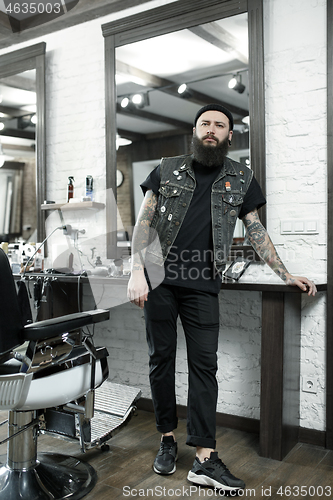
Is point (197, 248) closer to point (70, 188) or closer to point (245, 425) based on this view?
point (245, 425)

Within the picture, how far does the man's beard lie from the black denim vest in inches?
2.5

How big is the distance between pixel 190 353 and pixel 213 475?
55 cm

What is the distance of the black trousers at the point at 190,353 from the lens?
2145mm

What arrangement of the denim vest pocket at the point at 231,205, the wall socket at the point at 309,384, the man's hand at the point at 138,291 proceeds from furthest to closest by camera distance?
the wall socket at the point at 309,384
the denim vest pocket at the point at 231,205
the man's hand at the point at 138,291

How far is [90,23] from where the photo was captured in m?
3.53

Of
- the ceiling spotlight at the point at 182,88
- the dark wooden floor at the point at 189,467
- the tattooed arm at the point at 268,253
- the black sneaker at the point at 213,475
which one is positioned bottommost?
the dark wooden floor at the point at 189,467

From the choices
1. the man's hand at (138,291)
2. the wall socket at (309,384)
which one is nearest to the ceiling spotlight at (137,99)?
the man's hand at (138,291)

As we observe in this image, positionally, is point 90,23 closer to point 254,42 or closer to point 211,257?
point 254,42

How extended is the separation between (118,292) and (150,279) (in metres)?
1.24

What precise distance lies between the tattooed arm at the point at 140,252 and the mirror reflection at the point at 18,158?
1.79 meters

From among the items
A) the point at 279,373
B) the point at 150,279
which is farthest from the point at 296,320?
the point at 150,279

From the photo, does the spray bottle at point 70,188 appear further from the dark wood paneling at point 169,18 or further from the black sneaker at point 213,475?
the black sneaker at point 213,475

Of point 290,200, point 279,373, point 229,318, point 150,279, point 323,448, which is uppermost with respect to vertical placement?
point 290,200

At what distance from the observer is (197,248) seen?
2223 millimetres
